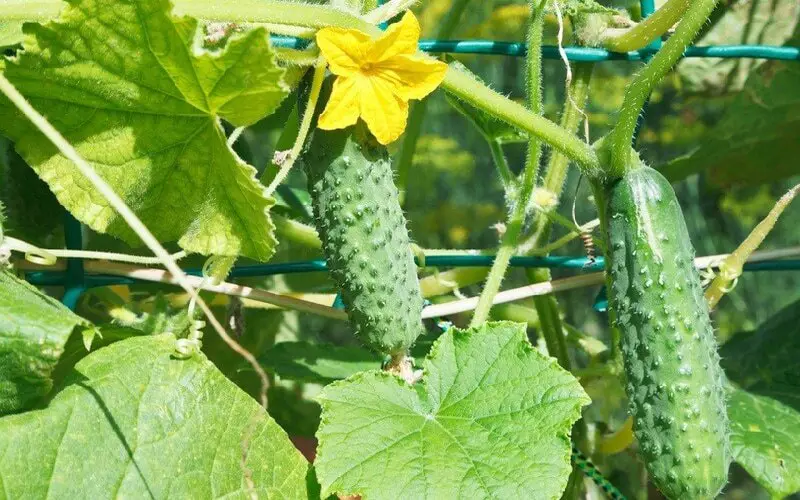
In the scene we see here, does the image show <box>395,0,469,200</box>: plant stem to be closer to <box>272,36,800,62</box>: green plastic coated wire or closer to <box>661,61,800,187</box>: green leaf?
<box>272,36,800,62</box>: green plastic coated wire

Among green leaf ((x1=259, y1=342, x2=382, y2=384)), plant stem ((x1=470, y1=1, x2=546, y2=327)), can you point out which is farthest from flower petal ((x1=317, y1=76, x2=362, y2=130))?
green leaf ((x1=259, y1=342, x2=382, y2=384))

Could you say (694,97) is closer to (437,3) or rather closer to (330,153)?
(330,153)

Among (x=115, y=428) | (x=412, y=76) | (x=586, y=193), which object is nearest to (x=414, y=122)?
(x=412, y=76)

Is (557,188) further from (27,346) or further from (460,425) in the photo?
(27,346)

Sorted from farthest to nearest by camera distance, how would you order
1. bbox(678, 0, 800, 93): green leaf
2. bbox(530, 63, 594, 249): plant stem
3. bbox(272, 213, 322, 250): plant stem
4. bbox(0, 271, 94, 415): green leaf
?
bbox(678, 0, 800, 93): green leaf
bbox(272, 213, 322, 250): plant stem
bbox(530, 63, 594, 249): plant stem
bbox(0, 271, 94, 415): green leaf

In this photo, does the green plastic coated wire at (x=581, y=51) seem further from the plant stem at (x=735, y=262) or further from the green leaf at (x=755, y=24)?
the green leaf at (x=755, y=24)

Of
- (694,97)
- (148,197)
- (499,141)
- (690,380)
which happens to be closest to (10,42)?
(148,197)

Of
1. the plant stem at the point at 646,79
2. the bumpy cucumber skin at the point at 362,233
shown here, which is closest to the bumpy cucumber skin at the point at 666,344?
the plant stem at the point at 646,79

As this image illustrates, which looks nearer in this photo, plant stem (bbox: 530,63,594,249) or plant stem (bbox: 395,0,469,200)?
plant stem (bbox: 530,63,594,249)
